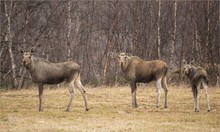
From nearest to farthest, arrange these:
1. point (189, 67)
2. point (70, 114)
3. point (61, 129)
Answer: point (61, 129), point (70, 114), point (189, 67)

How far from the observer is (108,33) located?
33125 millimetres

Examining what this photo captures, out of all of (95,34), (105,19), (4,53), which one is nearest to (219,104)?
(4,53)

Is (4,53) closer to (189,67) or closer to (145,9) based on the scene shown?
(145,9)

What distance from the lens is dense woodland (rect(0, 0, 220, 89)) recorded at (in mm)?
29547

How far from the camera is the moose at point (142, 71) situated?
64.1 feet

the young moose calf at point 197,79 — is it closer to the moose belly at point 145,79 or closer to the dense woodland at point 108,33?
the moose belly at point 145,79

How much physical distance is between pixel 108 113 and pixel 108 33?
1599cm

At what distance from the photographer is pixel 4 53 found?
30891 mm

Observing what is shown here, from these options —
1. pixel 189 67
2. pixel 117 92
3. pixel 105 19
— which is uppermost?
pixel 105 19

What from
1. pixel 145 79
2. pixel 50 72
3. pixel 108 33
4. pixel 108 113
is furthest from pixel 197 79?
pixel 108 33

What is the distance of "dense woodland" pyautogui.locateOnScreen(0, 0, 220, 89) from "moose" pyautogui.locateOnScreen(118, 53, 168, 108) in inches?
328

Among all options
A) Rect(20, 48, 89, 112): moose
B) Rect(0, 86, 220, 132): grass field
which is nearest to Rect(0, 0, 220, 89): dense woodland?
Rect(0, 86, 220, 132): grass field

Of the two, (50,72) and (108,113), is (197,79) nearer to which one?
(108,113)

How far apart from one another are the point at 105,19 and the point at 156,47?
20.5 ft
